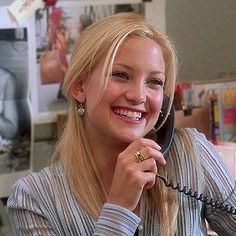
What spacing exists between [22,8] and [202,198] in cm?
63

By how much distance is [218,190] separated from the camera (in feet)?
3.48

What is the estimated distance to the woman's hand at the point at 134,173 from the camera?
0.93 metres

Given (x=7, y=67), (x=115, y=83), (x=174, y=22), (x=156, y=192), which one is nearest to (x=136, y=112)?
(x=115, y=83)

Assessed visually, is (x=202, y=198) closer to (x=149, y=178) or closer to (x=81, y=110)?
(x=149, y=178)

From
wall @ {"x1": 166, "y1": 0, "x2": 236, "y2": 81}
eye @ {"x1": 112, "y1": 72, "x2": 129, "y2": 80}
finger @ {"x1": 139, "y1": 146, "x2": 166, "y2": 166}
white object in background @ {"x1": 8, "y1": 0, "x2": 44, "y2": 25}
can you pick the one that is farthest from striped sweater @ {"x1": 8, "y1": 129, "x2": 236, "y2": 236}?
wall @ {"x1": 166, "y1": 0, "x2": 236, "y2": 81}

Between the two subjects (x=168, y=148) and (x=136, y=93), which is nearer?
(x=136, y=93)

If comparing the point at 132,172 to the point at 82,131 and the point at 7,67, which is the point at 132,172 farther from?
the point at 7,67

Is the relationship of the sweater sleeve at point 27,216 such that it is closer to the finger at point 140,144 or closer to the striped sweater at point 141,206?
the striped sweater at point 141,206

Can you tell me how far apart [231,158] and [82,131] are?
0.48 metres

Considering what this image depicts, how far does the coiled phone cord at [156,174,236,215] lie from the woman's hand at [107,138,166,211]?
0.08 meters

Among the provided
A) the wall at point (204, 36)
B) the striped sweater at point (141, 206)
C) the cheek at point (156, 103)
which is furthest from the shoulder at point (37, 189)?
the wall at point (204, 36)

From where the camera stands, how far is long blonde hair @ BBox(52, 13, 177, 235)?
0.98 metres

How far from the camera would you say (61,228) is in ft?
3.29

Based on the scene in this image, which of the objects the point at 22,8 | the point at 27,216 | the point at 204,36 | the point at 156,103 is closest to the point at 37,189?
the point at 27,216
